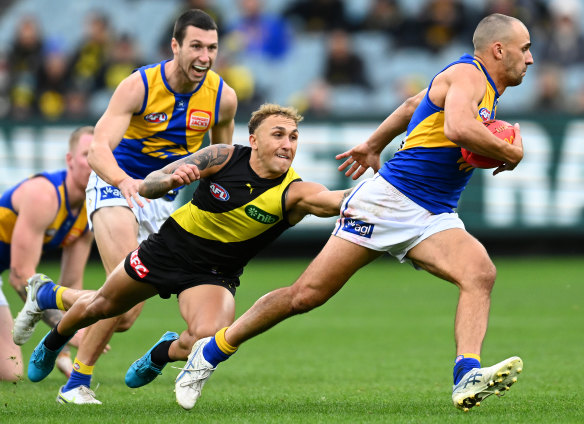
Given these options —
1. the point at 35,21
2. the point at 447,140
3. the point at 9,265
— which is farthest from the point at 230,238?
the point at 35,21

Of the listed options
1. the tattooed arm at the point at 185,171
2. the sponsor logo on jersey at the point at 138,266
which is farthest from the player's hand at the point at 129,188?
the sponsor logo on jersey at the point at 138,266

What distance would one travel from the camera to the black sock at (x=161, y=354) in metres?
7.09

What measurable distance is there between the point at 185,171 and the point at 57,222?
2.67 meters

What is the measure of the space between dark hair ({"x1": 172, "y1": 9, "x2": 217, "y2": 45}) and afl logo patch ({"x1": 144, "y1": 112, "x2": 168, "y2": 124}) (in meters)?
0.57

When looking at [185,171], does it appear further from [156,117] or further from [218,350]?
[156,117]

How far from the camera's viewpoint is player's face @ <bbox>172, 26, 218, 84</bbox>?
755cm

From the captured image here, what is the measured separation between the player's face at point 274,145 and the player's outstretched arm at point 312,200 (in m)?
0.17

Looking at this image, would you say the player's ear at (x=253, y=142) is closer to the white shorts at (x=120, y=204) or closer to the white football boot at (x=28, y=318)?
the white shorts at (x=120, y=204)

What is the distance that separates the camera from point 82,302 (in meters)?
6.96

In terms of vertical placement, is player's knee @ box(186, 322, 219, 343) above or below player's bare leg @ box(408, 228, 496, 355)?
below

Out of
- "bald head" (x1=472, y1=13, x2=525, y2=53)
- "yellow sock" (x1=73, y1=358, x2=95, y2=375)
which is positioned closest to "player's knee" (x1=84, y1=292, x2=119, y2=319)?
"yellow sock" (x1=73, y1=358, x2=95, y2=375)

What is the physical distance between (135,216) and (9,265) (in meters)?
1.96

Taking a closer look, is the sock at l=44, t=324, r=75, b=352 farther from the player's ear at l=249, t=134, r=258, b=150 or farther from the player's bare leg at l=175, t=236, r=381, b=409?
the player's ear at l=249, t=134, r=258, b=150

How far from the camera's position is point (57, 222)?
338 inches
